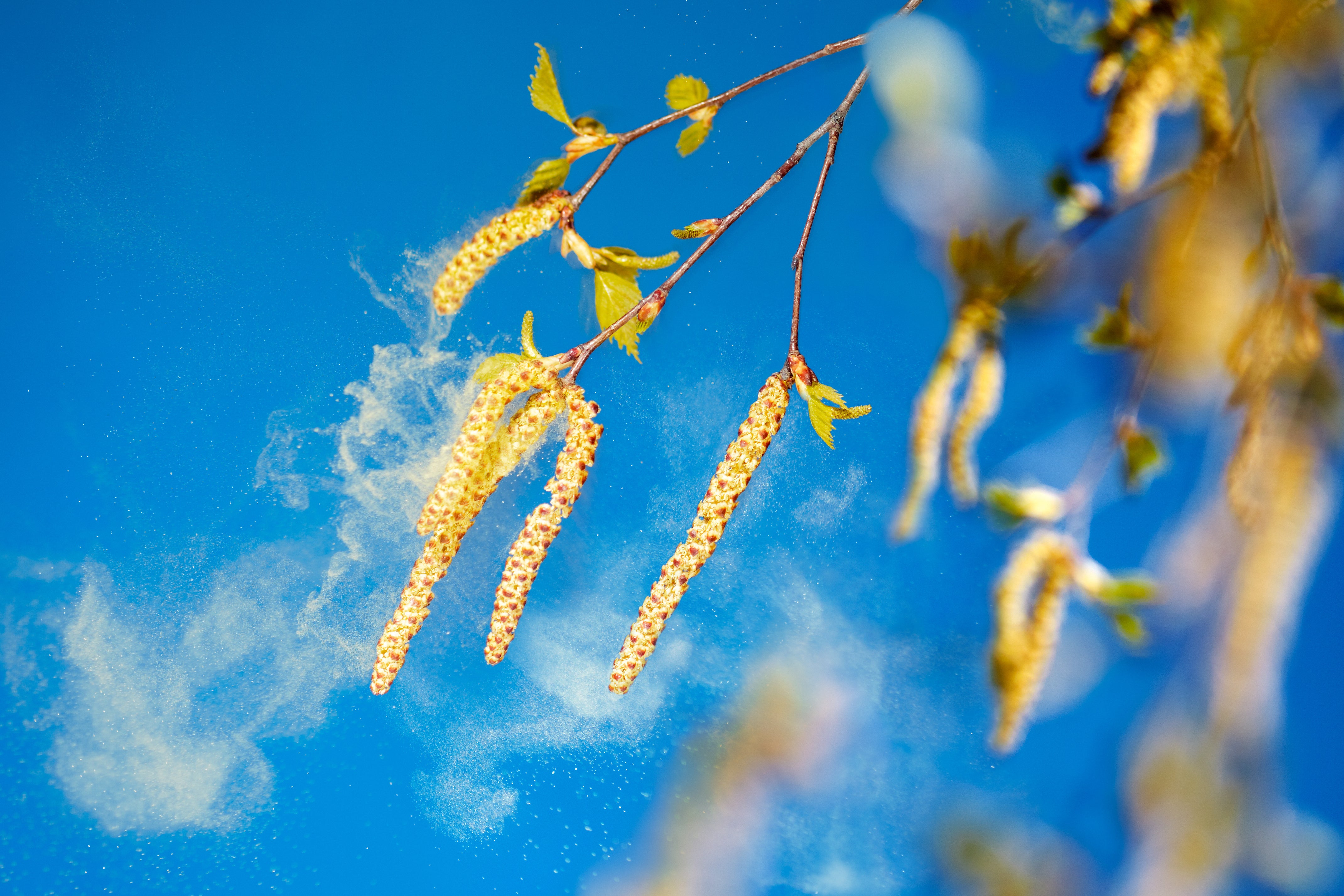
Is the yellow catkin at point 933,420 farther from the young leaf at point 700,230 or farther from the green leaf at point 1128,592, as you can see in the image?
the young leaf at point 700,230

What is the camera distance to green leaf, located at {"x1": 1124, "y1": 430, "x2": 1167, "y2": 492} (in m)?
0.27

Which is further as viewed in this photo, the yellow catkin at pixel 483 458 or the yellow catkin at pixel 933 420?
the yellow catkin at pixel 483 458

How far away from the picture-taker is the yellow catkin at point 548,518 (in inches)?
17.7

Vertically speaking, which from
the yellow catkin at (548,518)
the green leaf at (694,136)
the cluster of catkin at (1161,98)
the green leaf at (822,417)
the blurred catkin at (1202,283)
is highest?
the green leaf at (694,136)

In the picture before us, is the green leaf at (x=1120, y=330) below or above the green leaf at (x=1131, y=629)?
above

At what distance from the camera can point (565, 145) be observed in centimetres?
41

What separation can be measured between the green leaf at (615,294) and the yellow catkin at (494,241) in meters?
0.04

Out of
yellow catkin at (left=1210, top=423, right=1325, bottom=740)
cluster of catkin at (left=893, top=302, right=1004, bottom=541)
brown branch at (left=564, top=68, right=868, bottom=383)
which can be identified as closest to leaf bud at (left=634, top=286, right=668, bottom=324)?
brown branch at (left=564, top=68, right=868, bottom=383)

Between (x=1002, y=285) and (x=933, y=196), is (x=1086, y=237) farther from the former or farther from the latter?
(x=933, y=196)

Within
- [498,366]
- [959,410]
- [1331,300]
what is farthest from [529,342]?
[1331,300]

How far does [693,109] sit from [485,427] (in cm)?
22

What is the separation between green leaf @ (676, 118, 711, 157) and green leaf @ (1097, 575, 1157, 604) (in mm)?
304

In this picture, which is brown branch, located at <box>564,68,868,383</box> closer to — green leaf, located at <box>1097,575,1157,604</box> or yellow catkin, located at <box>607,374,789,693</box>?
yellow catkin, located at <box>607,374,789,693</box>

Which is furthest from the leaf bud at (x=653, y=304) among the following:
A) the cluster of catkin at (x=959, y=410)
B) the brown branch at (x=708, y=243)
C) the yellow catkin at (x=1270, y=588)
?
the yellow catkin at (x=1270, y=588)
